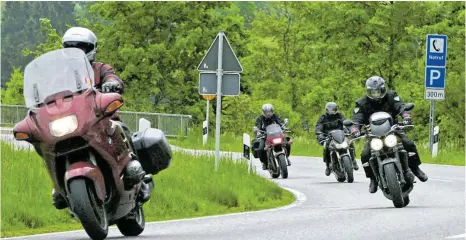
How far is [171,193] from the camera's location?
15.4 metres

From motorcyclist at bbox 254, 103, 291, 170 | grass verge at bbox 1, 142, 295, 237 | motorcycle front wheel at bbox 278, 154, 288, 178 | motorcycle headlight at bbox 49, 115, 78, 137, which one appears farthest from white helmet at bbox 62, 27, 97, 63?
motorcyclist at bbox 254, 103, 291, 170

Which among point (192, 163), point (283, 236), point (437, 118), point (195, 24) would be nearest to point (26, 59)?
point (195, 24)

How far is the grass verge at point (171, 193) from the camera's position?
12.4 meters

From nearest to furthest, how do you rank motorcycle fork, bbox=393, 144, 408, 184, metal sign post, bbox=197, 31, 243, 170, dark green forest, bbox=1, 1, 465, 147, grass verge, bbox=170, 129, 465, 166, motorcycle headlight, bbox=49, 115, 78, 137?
motorcycle headlight, bbox=49, 115, 78, 137, motorcycle fork, bbox=393, 144, 408, 184, metal sign post, bbox=197, 31, 243, 170, grass verge, bbox=170, 129, 465, 166, dark green forest, bbox=1, 1, 465, 147

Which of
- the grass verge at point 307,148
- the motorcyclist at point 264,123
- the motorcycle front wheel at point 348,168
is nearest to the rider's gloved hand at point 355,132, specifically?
the motorcycle front wheel at point 348,168

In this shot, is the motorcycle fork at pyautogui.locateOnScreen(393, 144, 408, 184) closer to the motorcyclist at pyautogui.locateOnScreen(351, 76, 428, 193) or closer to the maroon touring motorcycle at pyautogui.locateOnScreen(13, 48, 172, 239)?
the motorcyclist at pyautogui.locateOnScreen(351, 76, 428, 193)

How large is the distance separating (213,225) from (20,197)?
2.26 m

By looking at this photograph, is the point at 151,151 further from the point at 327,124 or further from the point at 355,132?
the point at 327,124

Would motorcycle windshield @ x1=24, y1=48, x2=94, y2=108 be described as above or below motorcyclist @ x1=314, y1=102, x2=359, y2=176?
above

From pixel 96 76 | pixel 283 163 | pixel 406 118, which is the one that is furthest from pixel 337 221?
pixel 283 163

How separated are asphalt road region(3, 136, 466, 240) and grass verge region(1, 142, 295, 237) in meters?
0.65

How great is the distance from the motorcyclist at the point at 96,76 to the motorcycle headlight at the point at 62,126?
83cm

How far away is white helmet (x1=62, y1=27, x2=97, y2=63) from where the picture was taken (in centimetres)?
1005

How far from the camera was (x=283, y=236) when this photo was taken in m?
11.0
